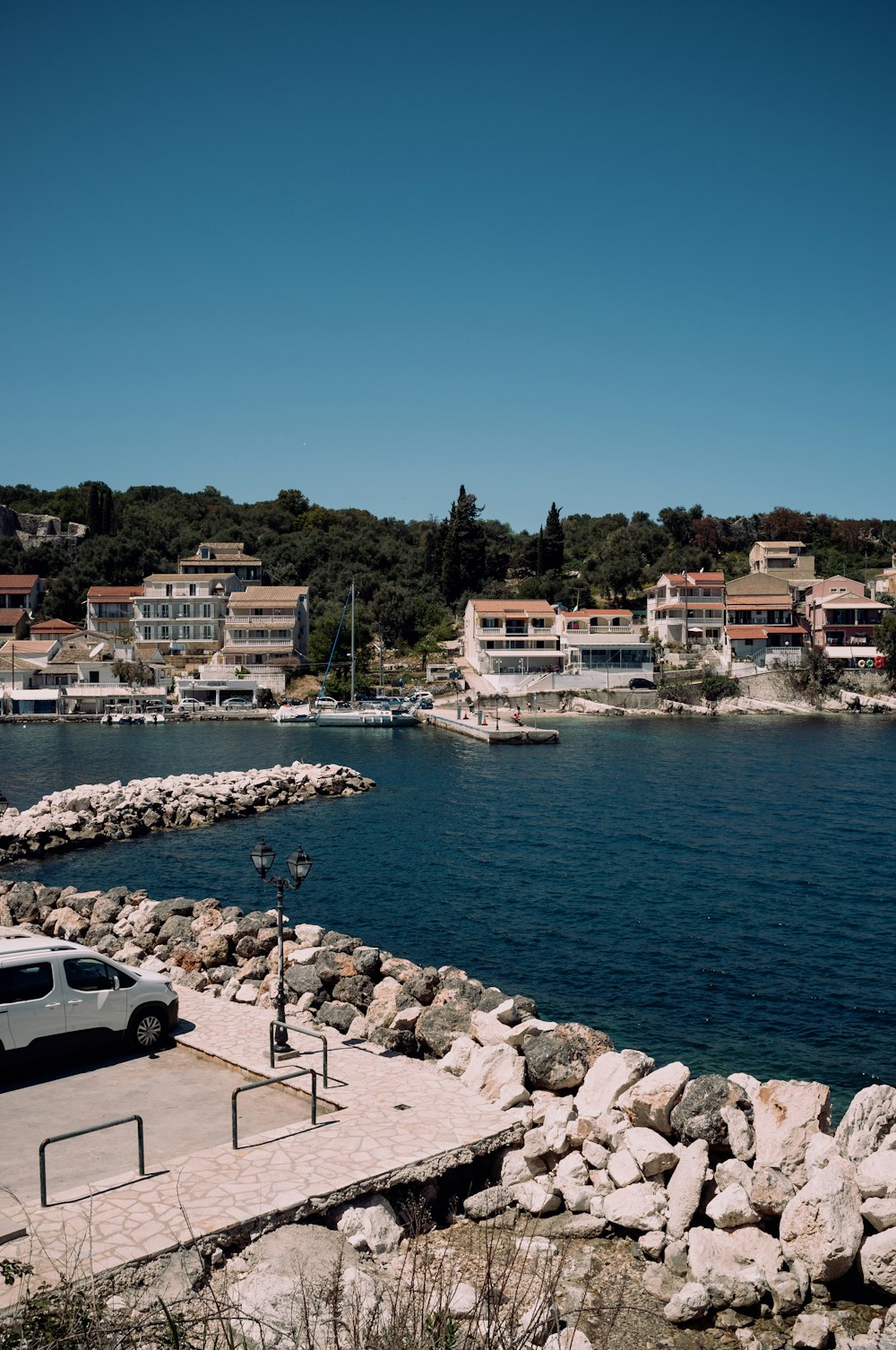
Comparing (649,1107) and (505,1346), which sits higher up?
(505,1346)

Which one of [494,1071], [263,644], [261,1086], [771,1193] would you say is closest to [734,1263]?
[771,1193]

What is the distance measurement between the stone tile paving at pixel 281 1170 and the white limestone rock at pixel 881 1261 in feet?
11.8

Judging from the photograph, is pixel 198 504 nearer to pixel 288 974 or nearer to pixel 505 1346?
pixel 288 974

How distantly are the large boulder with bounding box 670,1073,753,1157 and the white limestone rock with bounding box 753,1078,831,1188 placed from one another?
0.72ft

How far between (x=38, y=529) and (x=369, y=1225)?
5037 inches

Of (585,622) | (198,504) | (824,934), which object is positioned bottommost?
(824,934)

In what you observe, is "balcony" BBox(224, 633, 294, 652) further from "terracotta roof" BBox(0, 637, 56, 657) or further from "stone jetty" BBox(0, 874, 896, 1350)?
"stone jetty" BBox(0, 874, 896, 1350)

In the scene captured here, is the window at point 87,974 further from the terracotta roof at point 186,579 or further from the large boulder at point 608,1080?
the terracotta roof at point 186,579

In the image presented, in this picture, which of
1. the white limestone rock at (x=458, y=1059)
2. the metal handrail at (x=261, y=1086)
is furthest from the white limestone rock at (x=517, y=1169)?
the metal handrail at (x=261, y=1086)

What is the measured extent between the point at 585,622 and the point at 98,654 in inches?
1686

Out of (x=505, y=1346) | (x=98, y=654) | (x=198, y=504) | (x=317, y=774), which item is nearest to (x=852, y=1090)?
(x=505, y=1346)

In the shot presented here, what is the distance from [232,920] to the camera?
18.3m

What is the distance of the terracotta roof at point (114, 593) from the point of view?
94.3m

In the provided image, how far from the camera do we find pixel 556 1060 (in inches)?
476
